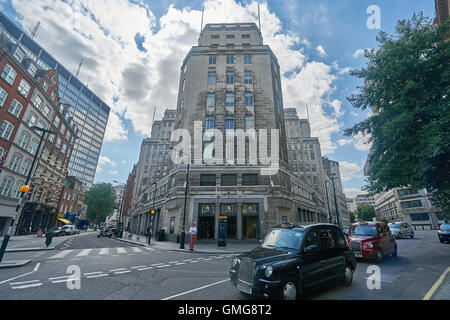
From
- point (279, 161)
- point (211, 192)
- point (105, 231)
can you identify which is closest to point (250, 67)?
point (279, 161)

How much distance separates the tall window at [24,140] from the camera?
27250mm

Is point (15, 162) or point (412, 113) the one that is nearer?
point (412, 113)

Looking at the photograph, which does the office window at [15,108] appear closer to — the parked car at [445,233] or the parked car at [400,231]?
the parked car at [445,233]

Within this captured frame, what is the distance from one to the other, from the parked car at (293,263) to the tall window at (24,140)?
3613 cm

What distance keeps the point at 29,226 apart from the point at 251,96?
43592 mm

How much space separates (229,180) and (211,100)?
12.6 m

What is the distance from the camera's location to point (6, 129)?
80.2 feet

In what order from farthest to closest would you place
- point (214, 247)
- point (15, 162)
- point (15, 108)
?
1. point (15, 162)
2. point (15, 108)
3. point (214, 247)

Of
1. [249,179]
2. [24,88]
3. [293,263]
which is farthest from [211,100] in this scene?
[293,263]

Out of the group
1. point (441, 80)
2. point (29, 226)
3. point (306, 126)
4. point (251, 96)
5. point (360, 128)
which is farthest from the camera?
point (306, 126)

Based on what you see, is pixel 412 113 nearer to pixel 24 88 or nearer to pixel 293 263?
pixel 293 263

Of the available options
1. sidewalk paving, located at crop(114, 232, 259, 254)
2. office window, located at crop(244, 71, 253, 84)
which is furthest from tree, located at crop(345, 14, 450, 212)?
office window, located at crop(244, 71, 253, 84)
